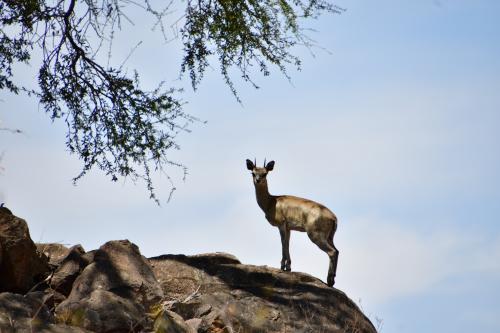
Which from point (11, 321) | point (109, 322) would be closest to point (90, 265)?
point (109, 322)

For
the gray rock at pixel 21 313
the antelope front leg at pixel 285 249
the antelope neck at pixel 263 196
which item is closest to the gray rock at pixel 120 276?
the gray rock at pixel 21 313

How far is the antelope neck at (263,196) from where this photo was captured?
18750 millimetres

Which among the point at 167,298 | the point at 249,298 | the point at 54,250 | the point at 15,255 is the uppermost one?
the point at 54,250

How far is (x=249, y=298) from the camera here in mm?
14117

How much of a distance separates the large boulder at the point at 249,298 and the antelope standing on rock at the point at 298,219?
131 centimetres

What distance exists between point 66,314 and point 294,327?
13.2 feet

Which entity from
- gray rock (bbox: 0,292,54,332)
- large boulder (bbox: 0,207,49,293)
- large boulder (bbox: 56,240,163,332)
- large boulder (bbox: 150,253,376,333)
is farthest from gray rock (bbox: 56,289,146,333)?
large boulder (bbox: 0,207,49,293)

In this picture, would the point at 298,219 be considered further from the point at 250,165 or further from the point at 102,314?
the point at 102,314

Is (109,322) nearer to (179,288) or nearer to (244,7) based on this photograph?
(179,288)

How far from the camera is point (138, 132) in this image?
1650 centimetres

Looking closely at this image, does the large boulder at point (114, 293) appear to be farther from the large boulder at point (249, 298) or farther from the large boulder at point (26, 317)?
the large boulder at point (249, 298)

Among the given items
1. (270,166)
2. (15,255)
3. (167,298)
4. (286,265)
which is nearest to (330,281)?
(286,265)

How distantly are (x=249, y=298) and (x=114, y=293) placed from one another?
2440 millimetres

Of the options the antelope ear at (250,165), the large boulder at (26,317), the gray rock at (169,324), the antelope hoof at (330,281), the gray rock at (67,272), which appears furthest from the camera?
the antelope ear at (250,165)
